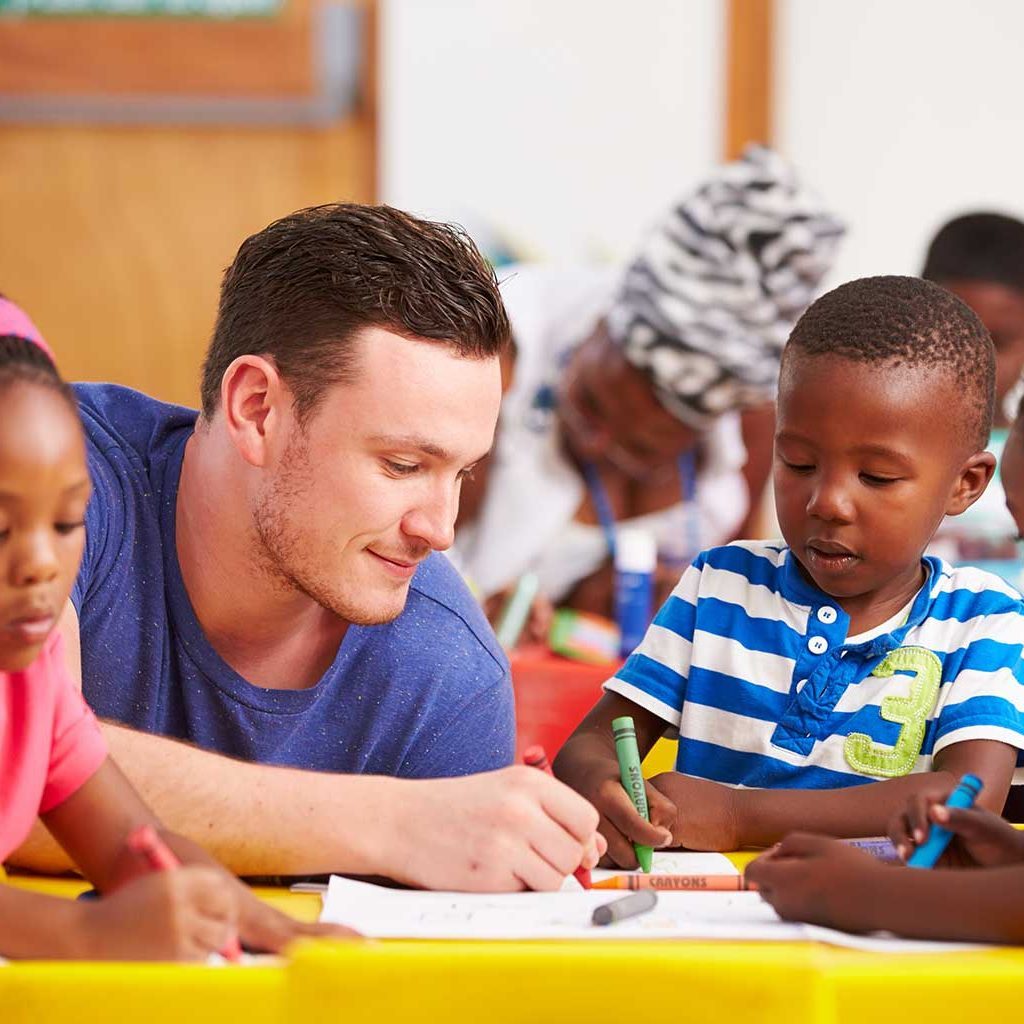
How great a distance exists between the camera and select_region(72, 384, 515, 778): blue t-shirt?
4.11ft

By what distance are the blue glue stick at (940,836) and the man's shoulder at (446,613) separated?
0.51 m

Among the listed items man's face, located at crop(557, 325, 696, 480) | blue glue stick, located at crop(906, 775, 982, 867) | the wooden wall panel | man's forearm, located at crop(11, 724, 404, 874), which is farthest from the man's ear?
the wooden wall panel

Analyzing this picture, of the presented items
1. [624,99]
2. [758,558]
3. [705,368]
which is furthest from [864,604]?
[624,99]

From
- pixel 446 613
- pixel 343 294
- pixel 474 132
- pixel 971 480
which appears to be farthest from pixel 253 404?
pixel 474 132

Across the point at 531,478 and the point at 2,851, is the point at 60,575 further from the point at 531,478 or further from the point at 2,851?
the point at 531,478

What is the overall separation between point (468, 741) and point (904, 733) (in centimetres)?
35

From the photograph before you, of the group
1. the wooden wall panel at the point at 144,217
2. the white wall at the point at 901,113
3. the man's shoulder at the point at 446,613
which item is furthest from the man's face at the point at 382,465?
the white wall at the point at 901,113

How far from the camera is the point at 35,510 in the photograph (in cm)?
75

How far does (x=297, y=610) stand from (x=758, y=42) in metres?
2.56

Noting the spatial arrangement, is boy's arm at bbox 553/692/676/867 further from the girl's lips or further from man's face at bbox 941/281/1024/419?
man's face at bbox 941/281/1024/419

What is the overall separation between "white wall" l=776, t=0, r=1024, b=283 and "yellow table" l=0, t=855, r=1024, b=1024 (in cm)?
303

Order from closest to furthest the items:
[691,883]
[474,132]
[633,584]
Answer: [691,883] → [633,584] → [474,132]

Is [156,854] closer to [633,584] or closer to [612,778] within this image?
[612,778]

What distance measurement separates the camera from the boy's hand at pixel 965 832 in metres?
0.90
